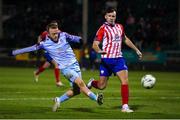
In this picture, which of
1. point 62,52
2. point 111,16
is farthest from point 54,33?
point 111,16

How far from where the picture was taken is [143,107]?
44.3ft

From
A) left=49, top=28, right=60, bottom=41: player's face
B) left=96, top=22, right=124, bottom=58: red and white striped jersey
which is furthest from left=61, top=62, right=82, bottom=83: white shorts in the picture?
left=96, top=22, right=124, bottom=58: red and white striped jersey

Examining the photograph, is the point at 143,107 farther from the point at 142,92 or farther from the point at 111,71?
the point at 142,92

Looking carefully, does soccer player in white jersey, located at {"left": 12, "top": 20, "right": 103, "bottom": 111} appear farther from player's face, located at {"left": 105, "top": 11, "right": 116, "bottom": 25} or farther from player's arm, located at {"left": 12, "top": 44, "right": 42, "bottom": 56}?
player's face, located at {"left": 105, "top": 11, "right": 116, "bottom": 25}

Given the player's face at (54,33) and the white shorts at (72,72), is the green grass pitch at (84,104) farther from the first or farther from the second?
the player's face at (54,33)

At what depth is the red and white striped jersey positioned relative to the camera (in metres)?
12.7

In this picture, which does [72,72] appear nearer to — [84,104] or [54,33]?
[54,33]

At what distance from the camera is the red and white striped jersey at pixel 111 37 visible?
1274 centimetres

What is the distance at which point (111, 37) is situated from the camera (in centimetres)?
1280

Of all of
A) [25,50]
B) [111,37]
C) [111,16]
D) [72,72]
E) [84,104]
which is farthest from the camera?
[84,104]

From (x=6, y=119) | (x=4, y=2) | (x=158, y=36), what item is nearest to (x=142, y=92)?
(x=6, y=119)

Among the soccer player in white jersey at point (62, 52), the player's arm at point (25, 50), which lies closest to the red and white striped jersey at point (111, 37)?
the soccer player in white jersey at point (62, 52)

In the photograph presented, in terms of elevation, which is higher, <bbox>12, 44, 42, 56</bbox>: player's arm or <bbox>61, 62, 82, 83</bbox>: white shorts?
<bbox>12, 44, 42, 56</bbox>: player's arm

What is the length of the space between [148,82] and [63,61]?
2.69 meters
